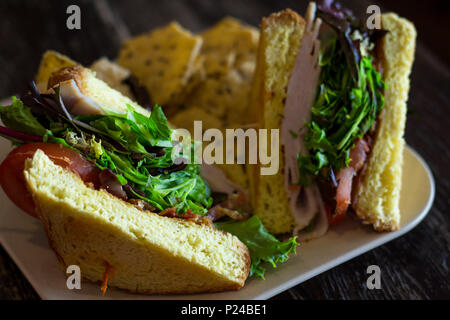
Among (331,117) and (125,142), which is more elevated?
(125,142)

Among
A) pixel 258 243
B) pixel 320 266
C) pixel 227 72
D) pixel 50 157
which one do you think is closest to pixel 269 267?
pixel 258 243

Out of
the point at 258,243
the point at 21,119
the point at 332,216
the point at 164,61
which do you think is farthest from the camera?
the point at 164,61

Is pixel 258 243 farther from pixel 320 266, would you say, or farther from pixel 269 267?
pixel 320 266

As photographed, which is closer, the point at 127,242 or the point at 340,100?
the point at 127,242

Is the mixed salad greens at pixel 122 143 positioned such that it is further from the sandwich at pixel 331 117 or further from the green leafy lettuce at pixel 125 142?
the sandwich at pixel 331 117

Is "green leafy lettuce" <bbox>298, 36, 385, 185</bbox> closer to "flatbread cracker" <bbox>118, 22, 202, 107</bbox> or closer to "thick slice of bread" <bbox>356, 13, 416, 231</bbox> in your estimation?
"thick slice of bread" <bbox>356, 13, 416, 231</bbox>
